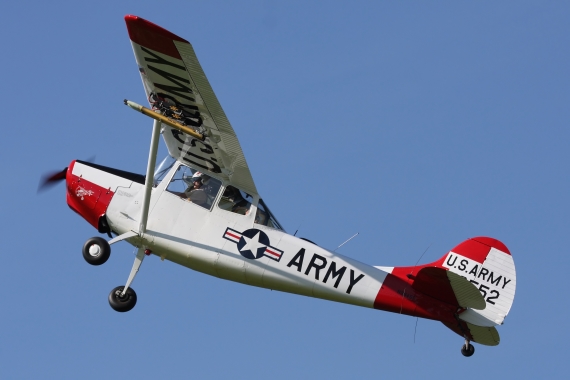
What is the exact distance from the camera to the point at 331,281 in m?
11.7

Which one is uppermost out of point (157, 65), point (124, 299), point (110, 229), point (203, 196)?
point (157, 65)

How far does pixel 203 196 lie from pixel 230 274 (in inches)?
42.9

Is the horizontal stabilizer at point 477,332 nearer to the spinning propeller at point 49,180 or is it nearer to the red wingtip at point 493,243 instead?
the red wingtip at point 493,243

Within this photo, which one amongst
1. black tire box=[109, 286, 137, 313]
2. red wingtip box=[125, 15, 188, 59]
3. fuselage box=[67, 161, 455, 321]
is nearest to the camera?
red wingtip box=[125, 15, 188, 59]

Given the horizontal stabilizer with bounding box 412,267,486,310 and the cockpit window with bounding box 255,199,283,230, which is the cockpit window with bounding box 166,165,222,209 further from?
the horizontal stabilizer with bounding box 412,267,486,310

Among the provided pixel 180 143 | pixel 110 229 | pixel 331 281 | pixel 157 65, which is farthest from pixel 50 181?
pixel 331 281

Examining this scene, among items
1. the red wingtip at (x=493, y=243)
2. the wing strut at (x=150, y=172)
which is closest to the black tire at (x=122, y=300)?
the wing strut at (x=150, y=172)

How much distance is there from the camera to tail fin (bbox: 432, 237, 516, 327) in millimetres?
11930

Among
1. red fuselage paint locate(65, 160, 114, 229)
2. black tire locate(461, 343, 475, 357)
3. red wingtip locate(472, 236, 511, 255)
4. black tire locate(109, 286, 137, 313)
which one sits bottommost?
black tire locate(109, 286, 137, 313)

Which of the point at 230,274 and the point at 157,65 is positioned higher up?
the point at 157,65

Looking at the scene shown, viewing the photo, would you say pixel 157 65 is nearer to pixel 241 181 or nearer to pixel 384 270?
pixel 241 181

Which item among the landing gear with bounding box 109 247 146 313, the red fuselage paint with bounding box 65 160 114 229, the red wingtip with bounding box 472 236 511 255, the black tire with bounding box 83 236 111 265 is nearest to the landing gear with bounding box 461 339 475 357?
the red wingtip with bounding box 472 236 511 255

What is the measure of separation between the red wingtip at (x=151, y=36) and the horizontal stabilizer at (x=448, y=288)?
401 centimetres

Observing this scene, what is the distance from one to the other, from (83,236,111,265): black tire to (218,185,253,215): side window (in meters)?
1.59
